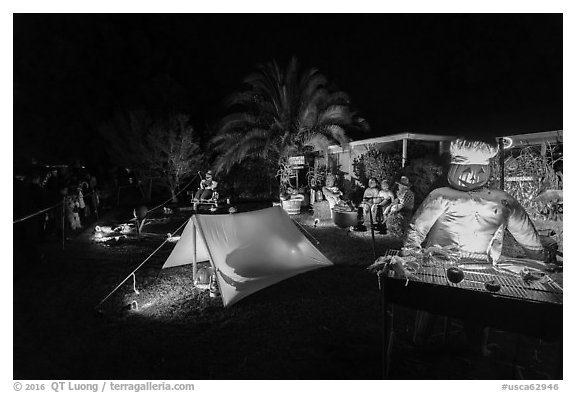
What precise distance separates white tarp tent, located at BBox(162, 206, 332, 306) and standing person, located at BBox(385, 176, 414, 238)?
3654mm

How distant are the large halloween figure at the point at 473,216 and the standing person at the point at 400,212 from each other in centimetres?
580

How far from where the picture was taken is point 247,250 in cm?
587

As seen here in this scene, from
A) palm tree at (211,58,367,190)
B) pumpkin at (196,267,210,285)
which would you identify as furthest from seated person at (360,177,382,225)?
pumpkin at (196,267,210,285)

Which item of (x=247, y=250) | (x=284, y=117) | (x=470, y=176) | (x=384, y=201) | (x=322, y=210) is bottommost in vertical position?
(x=247, y=250)

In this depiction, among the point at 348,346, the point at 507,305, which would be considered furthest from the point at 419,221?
the point at 348,346

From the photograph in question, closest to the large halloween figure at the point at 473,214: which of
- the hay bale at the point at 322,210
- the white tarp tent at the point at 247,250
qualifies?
the white tarp tent at the point at 247,250

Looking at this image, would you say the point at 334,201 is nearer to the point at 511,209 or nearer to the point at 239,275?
the point at 239,275

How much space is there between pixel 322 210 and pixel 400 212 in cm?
272

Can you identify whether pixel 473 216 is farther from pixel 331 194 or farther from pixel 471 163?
pixel 331 194

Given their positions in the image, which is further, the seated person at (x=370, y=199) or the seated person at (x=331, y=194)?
the seated person at (x=331, y=194)

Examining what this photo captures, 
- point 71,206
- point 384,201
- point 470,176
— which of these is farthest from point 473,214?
point 71,206

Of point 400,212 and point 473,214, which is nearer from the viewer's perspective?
point 473,214

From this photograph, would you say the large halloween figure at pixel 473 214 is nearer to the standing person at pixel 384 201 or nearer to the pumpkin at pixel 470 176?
the pumpkin at pixel 470 176

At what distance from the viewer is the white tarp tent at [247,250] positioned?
5387 mm
